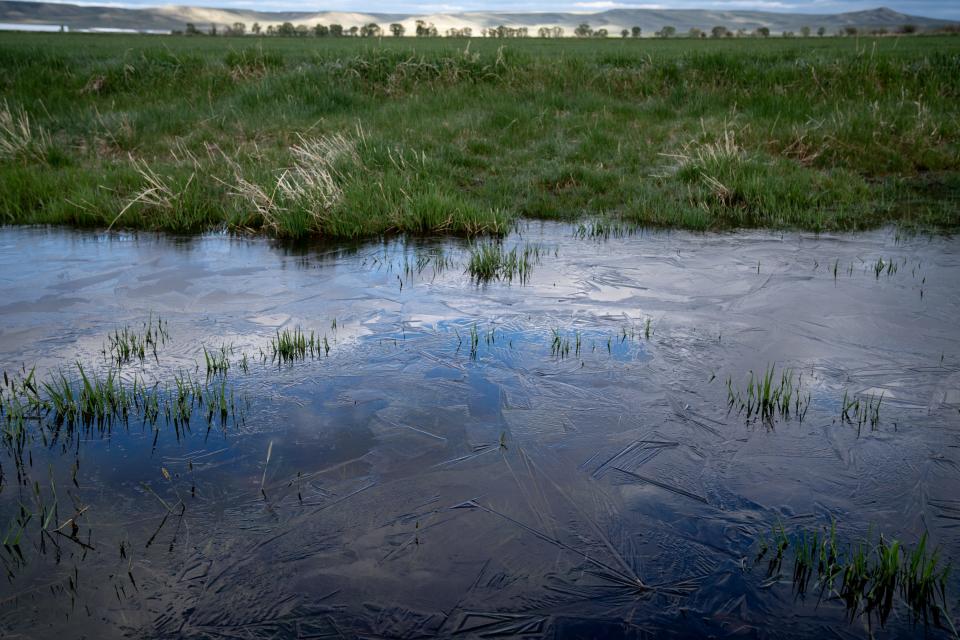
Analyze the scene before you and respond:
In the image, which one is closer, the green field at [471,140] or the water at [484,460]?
the water at [484,460]

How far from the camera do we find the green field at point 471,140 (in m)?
9.49

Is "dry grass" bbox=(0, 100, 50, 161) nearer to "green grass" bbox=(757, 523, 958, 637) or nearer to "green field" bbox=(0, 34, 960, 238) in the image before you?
"green field" bbox=(0, 34, 960, 238)

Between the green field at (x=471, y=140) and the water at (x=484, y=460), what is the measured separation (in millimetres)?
2348

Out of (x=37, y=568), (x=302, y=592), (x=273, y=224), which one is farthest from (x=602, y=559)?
(x=273, y=224)

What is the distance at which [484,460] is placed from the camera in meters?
4.09

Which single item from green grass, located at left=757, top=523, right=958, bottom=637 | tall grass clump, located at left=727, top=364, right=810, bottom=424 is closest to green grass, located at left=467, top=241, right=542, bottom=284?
tall grass clump, located at left=727, top=364, right=810, bottom=424

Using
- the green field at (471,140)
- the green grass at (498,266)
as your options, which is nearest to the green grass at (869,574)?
the green grass at (498,266)

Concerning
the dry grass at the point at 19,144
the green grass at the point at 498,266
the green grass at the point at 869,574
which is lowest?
the green grass at the point at 869,574

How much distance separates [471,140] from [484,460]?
866cm

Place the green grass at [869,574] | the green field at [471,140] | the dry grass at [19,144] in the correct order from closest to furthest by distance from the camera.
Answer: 1. the green grass at [869,574]
2. the green field at [471,140]
3. the dry grass at [19,144]

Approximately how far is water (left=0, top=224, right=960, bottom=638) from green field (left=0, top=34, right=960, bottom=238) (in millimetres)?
2348

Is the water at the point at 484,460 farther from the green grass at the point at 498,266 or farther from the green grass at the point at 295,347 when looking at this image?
the green grass at the point at 498,266

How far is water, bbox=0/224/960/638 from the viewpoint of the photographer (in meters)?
3.03

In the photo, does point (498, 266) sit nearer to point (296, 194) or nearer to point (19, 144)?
point (296, 194)
